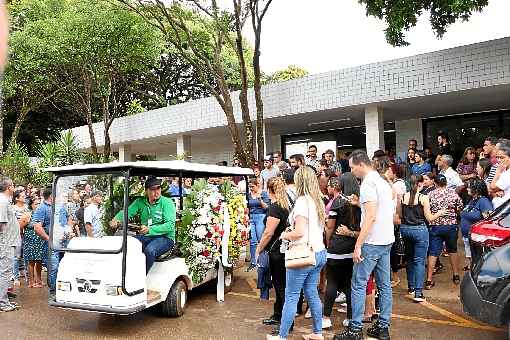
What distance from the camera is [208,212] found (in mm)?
6895

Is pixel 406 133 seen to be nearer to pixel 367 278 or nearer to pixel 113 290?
pixel 367 278

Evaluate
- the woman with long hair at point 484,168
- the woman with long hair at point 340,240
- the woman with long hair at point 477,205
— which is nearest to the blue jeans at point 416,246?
the woman with long hair at point 477,205

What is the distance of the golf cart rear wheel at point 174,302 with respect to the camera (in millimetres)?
6195

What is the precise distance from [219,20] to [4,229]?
8.53 m

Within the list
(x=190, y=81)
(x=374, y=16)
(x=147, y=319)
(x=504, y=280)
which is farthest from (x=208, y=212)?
(x=190, y=81)

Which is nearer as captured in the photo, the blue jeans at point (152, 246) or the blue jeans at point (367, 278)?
the blue jeans at point (367, 278)

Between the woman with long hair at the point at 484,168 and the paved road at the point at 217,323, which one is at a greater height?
the woman with long hair at the point at 484,168

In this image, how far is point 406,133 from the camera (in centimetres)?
1584

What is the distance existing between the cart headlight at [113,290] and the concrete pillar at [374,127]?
28.5 ft

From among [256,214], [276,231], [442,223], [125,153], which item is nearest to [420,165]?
[442,223]

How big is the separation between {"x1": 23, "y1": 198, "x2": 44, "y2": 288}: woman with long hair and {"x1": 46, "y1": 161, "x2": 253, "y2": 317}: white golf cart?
240 cm

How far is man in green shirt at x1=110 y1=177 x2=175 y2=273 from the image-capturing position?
607cm

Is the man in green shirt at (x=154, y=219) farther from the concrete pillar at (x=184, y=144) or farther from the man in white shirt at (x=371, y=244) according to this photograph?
the concrete pillar at (x=184, y=144)

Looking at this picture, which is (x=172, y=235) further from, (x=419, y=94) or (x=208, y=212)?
(x=419, y=94)
